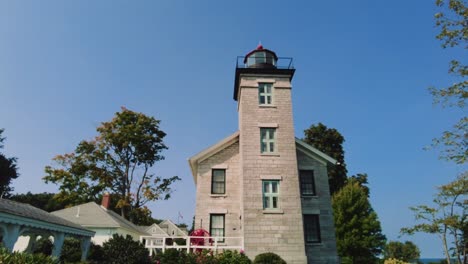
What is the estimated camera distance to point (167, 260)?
12766mm

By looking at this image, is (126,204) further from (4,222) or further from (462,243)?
(462,243)

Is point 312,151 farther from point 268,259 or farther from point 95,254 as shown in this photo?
point 95,254

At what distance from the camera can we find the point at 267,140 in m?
17.0

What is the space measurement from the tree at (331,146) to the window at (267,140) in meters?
18.9

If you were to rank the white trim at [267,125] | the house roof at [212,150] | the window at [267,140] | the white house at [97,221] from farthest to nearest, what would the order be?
1. the white house at [97,221]
2. the house roof at [212,150]
3. the white trim at [267,125]
4. the window at [267,140]

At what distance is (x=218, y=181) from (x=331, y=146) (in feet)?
70.4

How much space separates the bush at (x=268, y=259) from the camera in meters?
13.5

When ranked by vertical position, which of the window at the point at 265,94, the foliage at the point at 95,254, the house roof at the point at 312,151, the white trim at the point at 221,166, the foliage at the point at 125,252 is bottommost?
the foliage at the point at 95,254

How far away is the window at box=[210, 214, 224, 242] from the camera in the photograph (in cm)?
1666

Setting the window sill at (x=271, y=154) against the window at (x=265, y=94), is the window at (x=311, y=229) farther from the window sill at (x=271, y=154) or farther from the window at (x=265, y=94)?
the window at (x=265, y=94)

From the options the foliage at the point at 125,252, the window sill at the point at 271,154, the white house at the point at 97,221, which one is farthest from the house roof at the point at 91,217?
the window sill at the point at 271,154

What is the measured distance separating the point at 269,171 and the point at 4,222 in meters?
11.7

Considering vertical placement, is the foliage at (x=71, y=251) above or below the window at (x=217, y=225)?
below

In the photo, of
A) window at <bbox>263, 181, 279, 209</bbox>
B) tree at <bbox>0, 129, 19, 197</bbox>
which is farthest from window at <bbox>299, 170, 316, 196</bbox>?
tree at <bbox>0, 129, 19, 197</bbox>
